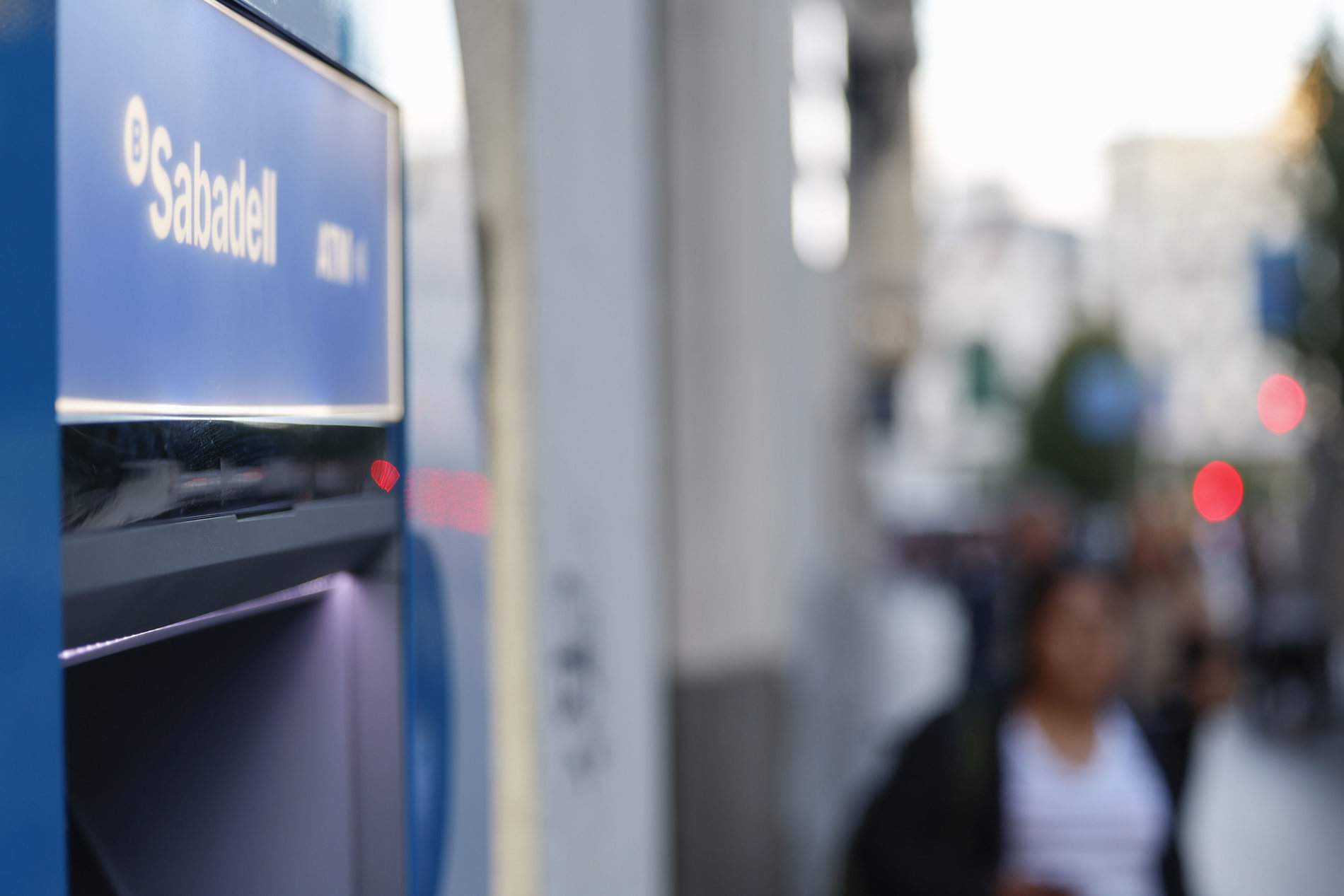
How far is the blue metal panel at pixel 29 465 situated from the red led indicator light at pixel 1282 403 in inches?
533

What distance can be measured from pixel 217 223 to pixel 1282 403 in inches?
608

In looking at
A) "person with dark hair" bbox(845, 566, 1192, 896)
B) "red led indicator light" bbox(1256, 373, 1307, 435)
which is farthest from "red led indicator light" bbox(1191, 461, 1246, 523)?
"person with dark hair" bbox(845, 566, 1192, 896)

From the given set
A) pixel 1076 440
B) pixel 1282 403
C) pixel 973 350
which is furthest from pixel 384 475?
pixel 1076 440

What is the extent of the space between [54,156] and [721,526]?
4010 mm

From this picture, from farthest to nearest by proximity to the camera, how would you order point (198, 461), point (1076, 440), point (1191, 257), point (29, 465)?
1. point (1191, 257)
2. point (1076, 440)
3. point (198, 461)
4. point (29, 465)

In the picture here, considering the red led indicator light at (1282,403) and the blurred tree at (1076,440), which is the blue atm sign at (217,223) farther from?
the blurred tree at (1076,440)

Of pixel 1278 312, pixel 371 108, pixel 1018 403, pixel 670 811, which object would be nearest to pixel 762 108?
pixel 670 811

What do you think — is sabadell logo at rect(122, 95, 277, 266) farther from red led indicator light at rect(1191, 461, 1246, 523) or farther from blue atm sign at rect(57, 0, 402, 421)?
red led indicator light at rect(1191, 461, 1246, 523)

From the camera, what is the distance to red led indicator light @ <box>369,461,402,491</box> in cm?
148

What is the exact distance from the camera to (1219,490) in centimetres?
1945

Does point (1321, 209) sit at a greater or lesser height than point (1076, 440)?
greater

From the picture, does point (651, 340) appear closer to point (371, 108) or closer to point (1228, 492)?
point (371, 108)

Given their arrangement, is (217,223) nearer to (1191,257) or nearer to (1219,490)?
(1219,490)

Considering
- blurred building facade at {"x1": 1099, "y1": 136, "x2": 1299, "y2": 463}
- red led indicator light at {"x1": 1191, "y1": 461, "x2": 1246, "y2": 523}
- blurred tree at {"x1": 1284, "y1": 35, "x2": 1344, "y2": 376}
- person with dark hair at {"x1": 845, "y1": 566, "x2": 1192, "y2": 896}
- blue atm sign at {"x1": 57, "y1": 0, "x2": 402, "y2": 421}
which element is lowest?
person with dark hair at {"x1": 845, "y1": 566, "x2": 1192, "y2": 896}
